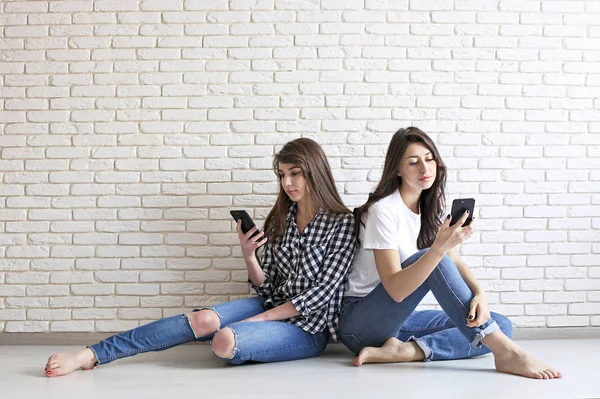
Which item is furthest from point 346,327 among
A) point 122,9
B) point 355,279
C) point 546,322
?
point 122,9

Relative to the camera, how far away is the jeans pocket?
3239 millimetres

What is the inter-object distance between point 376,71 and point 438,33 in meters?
0.45

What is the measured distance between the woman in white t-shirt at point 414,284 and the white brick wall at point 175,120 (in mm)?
582

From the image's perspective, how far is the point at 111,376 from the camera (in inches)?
116

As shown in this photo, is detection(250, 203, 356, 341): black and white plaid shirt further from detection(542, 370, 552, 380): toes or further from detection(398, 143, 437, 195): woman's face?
detection(542, 370, 552, 380): toes

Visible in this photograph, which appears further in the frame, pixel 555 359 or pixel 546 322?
pixel 546 322

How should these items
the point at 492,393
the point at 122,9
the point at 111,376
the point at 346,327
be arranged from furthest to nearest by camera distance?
1. the point at 122,9
2. the point at 346,327
3. the point at 111,376
4. the point at 492,393

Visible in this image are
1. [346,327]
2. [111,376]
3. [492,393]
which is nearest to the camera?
[492,393]

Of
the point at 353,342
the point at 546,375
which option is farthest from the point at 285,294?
the point at 546,375

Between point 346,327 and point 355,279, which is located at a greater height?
point 355,279

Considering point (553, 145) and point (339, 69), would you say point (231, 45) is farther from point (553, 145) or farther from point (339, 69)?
point (553, 145)

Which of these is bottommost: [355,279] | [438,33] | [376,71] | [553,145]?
[355,279]

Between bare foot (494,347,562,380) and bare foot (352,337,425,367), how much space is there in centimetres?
44

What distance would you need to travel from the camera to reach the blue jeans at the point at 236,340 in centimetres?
304
